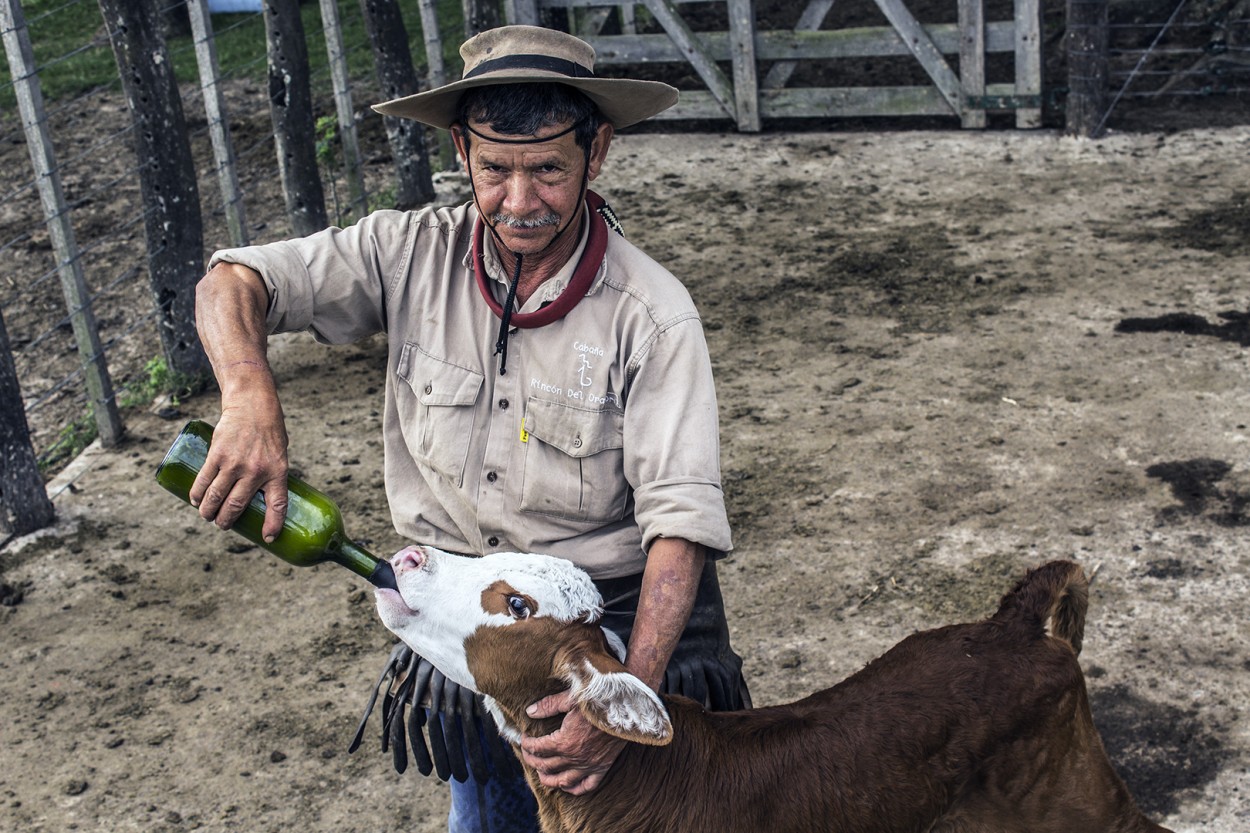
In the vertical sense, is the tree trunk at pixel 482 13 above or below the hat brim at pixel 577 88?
below

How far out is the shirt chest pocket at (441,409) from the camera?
10.8 ft

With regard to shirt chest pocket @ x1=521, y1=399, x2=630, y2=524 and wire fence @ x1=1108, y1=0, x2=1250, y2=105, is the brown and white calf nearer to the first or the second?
shirt chest pocket @ x1=521, y1=399, x2=630, y2=524

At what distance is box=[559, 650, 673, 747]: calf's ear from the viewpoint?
263 centimetres

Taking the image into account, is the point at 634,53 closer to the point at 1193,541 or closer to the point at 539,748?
the point at 1193,541

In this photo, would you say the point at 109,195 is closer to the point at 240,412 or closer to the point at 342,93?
the point at 342,93

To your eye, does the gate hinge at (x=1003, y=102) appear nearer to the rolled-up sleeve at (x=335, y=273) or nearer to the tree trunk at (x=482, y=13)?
the tree trunk at (x=482, y=13)

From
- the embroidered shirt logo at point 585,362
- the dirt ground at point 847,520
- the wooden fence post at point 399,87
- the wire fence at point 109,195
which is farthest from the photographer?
the wooden fence post at point 399,87

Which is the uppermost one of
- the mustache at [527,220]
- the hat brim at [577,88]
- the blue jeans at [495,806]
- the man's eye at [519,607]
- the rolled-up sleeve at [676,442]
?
the hat brim at [577,88]

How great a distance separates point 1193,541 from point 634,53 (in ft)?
22.3

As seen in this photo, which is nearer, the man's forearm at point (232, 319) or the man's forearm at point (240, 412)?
the man's forearm at point (240, 412)

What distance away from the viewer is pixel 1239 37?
34.9 ft

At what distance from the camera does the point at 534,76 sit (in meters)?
2.96

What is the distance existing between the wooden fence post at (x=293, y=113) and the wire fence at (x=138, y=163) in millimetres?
305

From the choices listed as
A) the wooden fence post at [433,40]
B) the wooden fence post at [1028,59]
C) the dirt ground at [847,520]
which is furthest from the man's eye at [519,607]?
the wooden fence post at [1028,59]
